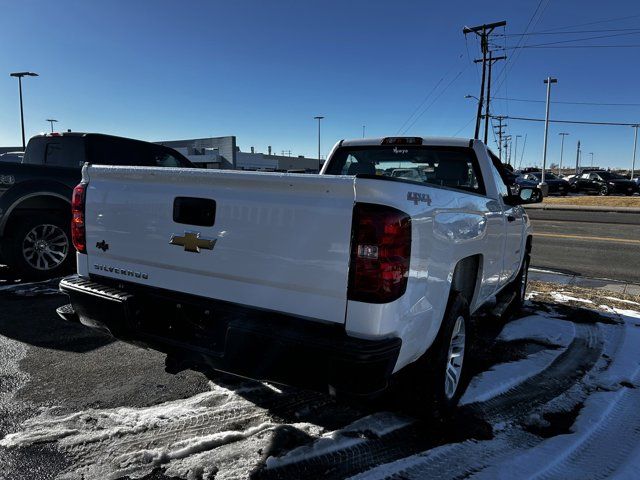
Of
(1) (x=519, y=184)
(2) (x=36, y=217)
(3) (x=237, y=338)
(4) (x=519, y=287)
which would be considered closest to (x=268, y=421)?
(3) (x=237, y=338)

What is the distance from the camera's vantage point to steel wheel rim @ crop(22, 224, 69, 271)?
6.35 metres

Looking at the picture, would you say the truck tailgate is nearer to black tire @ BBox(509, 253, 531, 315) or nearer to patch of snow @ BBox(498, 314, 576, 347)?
patch of snow @ BBox(498, 314, 576, 347)

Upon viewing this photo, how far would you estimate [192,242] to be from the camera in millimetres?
2701

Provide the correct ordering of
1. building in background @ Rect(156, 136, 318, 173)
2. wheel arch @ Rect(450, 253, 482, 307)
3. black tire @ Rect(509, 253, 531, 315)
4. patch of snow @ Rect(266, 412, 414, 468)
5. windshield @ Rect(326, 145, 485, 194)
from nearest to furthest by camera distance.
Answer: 1. patch of snow @ Rect(266, 412, 414, 468)
2. wheel arch @ Rect(450, 253, 482, 307)
3. windshield @ Rect(326, 145, 485, 194)
4. black tire @ Rect(509, 253, 531, 315)
5. building in background @ Rect(156, 136, 318, 173)

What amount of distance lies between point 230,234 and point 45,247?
5058mm

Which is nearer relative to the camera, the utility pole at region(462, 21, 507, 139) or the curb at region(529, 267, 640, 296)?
the curb at region(529, 267, 640, 296)

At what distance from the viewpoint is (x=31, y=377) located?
3551 mm

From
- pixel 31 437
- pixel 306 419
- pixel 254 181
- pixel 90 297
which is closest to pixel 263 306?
pixel 254 181

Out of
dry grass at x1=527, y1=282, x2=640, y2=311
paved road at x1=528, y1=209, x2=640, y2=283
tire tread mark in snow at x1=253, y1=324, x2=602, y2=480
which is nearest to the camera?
tire tread mark in snow at x1=253, y1=324, x2=602, y2=480

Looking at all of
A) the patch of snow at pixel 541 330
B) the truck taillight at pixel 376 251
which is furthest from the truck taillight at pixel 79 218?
the patch of snow at pixel 541 330

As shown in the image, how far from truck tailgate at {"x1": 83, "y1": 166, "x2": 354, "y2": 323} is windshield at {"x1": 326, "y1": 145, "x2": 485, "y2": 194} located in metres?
1.98

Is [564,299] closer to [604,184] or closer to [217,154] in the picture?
[604,184]

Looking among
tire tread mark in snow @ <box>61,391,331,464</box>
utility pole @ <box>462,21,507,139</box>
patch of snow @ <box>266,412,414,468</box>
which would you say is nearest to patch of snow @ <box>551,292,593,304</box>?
patch of snow @ <box>266,412,414,468</box>

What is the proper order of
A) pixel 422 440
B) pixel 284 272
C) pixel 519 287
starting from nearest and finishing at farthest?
pixel 284 272
pixel 422 440
pixel 519 287
